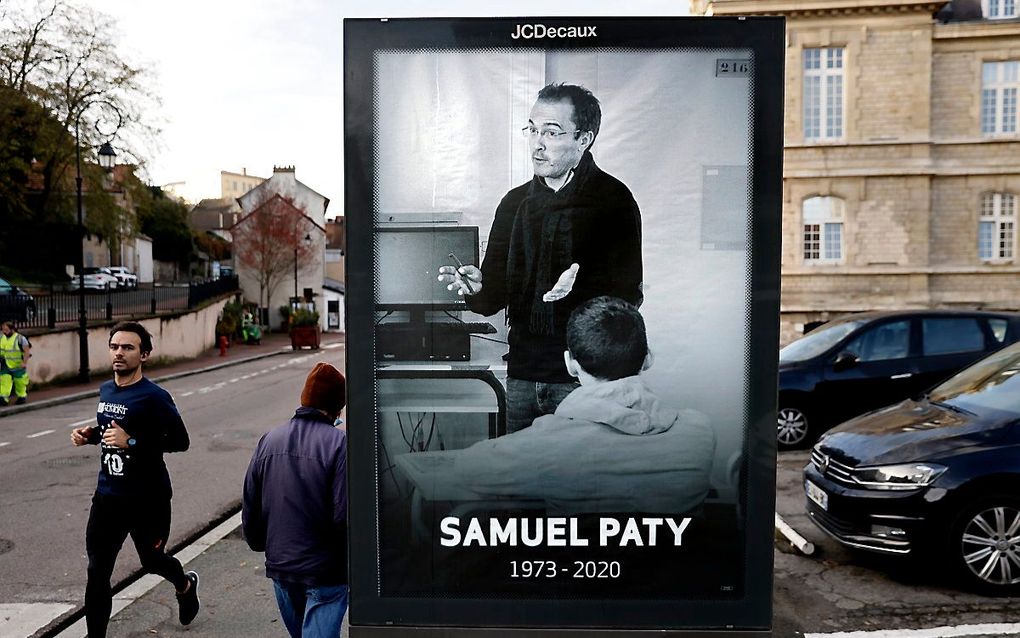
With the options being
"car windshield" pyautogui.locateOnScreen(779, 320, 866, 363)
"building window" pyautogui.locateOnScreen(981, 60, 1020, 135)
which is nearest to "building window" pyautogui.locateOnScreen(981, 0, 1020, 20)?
"building window" pyautogui.locateOnScreen(981, 60, 1020, 135)

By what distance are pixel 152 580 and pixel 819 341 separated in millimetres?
8316

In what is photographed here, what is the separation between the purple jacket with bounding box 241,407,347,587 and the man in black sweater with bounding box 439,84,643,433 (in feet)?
3.63

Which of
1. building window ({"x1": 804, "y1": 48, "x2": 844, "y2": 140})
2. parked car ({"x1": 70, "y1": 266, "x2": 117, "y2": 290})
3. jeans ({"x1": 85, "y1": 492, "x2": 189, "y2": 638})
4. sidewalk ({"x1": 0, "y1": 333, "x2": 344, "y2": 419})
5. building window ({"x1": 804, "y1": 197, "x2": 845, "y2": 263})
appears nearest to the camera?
jeans ({"x1": 85, "y1": 492, "x2": 189, "y2": 638})

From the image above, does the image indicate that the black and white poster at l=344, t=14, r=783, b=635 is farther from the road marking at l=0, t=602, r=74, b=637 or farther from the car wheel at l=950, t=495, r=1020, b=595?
the road marking at l=0, t=602, r=74, b=637

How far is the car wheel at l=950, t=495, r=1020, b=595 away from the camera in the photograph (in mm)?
5316

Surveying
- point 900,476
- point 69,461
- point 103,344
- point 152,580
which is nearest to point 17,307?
point 103,344

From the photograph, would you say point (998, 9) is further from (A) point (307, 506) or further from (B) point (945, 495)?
(A) point (307, 506)

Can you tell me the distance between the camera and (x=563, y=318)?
279cm

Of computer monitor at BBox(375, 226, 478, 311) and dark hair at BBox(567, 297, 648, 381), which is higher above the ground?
computer monitor at BBox(375, 226, 478, 311)

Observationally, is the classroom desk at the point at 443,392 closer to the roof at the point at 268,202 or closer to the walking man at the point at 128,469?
the walking man at the point at 128,469

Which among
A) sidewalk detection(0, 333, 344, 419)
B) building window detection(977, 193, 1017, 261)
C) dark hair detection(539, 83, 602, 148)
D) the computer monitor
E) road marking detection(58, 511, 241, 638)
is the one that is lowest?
sidewalk detection(0, 333, 344, 419)

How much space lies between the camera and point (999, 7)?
2780cm

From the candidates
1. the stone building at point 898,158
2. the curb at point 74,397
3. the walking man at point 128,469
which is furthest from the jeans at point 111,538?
the stone building at point 898,158

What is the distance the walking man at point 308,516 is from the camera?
3.47 metres
